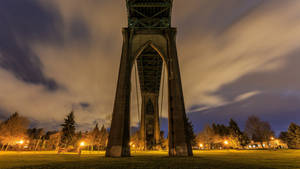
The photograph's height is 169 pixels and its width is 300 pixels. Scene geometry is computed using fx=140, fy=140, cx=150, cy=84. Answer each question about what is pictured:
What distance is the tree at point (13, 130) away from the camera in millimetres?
28145

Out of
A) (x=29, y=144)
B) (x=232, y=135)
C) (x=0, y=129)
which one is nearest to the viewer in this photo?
(x=0, y=129)

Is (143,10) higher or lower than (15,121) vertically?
Answer: higher

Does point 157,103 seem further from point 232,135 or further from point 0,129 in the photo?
point 0,129

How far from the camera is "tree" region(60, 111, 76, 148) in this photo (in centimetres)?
2948

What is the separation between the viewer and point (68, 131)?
30.3m

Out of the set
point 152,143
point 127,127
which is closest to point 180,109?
point 127,127

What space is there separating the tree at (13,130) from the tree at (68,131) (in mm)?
9435

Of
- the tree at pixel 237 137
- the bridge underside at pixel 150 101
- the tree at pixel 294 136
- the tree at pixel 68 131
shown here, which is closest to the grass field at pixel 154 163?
the tree at pixel 68 131

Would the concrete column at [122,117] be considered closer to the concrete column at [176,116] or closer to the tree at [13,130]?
the concrete column at [176,116]

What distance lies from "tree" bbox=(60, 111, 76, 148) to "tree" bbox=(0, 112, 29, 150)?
943cm

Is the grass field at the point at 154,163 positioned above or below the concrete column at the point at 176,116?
below

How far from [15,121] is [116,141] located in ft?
105

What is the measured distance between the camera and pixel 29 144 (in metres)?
50.2

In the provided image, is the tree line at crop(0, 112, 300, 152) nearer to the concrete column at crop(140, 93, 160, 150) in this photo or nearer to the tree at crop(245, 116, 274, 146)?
the tree at crop(245, 116, 274, 146)
